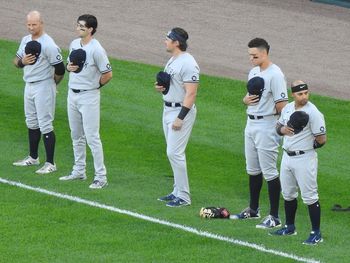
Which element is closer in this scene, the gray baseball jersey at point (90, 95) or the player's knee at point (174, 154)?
the player's knee at point (174, 154)

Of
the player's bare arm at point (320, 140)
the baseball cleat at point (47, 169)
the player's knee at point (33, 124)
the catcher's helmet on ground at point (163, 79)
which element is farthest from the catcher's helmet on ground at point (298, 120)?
the player's knee at point (33, 124)

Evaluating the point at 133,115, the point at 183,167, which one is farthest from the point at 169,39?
the point at 133,115

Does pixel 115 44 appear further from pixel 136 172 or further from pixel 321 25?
pixel 136 172

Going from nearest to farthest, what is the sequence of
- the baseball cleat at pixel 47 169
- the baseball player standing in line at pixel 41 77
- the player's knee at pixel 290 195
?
the player's knee at pixel 290 195
the baseball player standing in line at pixel 41 77
the baseball cleat at pixel 47 169

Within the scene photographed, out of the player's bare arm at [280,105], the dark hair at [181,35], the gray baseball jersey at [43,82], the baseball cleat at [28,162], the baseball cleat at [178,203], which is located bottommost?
the baseball cleat at [28,162]

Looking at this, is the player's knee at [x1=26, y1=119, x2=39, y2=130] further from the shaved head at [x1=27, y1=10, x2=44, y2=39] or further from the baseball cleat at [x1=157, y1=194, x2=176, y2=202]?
the baseball cleat at [x1=157, y1=194, x2=176, y2=202]

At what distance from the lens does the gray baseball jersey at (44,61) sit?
1497cm

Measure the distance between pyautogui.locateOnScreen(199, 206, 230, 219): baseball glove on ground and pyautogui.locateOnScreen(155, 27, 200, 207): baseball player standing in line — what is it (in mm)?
594

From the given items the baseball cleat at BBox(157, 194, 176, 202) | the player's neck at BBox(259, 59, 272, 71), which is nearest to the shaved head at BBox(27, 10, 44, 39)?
the baseball cleat at BBox(157, 194, 176, 202)

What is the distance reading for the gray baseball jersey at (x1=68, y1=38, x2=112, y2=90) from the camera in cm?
1438

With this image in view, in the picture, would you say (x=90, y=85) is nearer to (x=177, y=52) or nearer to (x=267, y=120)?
(x=177, y=52)

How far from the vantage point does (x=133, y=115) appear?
60.0ft

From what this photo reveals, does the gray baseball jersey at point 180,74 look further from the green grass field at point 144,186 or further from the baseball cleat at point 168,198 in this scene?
the green grass field at point 144,186

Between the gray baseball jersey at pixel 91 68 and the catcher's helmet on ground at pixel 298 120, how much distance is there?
2976 millimetres
